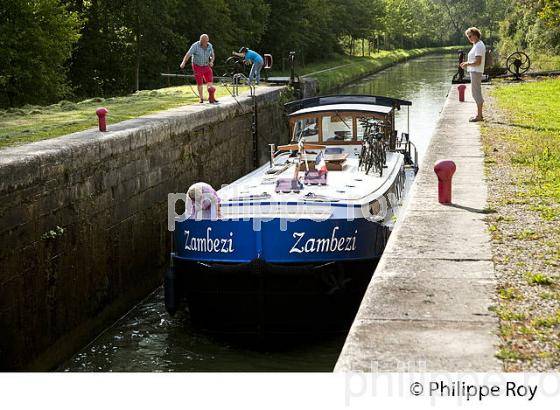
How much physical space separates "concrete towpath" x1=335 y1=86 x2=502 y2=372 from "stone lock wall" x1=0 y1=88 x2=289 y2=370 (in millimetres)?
4204

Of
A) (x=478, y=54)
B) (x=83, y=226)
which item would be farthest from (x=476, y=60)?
(x=83, y=226)

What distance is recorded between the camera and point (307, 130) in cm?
1633

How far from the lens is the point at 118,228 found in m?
13.5

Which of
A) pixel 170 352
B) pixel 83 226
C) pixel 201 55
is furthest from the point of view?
pixel 201 55

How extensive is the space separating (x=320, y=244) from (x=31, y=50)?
1925 cm

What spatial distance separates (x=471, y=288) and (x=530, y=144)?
8150mm

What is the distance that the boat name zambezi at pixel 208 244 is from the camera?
11328mm

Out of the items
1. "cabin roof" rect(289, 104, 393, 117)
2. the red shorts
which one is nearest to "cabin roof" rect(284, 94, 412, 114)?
"cabin roof" rect(289, 104, 393, 117)

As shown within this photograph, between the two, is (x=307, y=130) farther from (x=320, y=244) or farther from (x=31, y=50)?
(x=31, y=50)

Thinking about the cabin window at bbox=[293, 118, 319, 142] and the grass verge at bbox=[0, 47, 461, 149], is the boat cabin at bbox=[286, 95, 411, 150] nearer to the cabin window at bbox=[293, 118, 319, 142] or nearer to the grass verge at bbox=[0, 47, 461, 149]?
the cabin window at bbox=[293, 118, 319, 142]

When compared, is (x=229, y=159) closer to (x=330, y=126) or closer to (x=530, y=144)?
(x=330, y=126)

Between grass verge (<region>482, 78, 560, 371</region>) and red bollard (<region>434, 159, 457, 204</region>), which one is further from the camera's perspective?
red bollard (<region>434, 159, 457, 204</region>)

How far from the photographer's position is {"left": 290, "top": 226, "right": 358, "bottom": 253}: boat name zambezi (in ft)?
36.5

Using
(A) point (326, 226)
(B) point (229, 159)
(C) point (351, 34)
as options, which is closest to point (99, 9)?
(B) point (229, 159)
